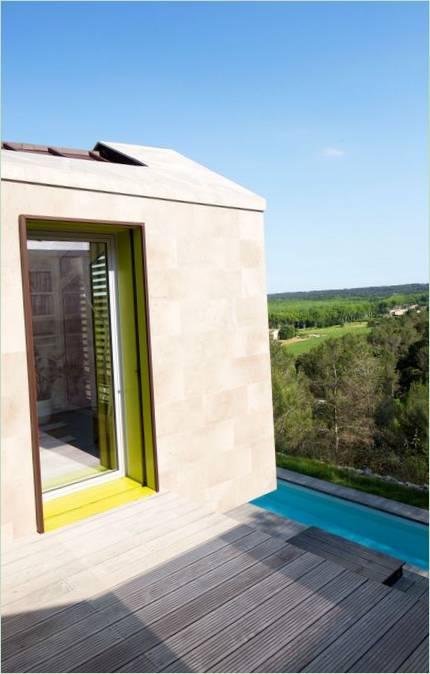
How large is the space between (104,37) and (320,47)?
16.3 feet

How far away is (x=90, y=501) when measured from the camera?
4.24 m

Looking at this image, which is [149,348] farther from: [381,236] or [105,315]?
[381,236]

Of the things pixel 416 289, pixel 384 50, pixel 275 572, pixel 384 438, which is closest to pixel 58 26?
pixel 384 50

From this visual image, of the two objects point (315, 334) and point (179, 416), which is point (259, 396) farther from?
point (315, 334)

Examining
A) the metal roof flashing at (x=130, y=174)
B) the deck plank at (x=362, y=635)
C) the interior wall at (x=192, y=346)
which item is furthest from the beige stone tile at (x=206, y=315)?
the deck plank at (x=362, y=635)

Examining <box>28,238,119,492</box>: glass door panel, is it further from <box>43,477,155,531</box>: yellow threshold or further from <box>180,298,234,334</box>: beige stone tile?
<box>180,298,234,334</box>: beige stone tile

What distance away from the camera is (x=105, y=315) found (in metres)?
4.65

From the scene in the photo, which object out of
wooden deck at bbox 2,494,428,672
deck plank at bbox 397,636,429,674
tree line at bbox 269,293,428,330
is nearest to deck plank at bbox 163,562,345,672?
wooden deck at bbox 2,494,428,672

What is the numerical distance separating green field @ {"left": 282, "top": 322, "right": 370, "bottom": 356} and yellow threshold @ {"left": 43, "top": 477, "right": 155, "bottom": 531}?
2212 centimetres

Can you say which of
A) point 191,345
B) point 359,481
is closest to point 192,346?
point 191,345

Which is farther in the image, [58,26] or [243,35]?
[58,26]

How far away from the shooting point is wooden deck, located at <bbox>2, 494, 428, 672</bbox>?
7.67 feet

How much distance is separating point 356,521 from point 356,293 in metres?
28.9

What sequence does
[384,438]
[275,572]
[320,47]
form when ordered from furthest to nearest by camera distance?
[384,438], [320,47], [275,572]
